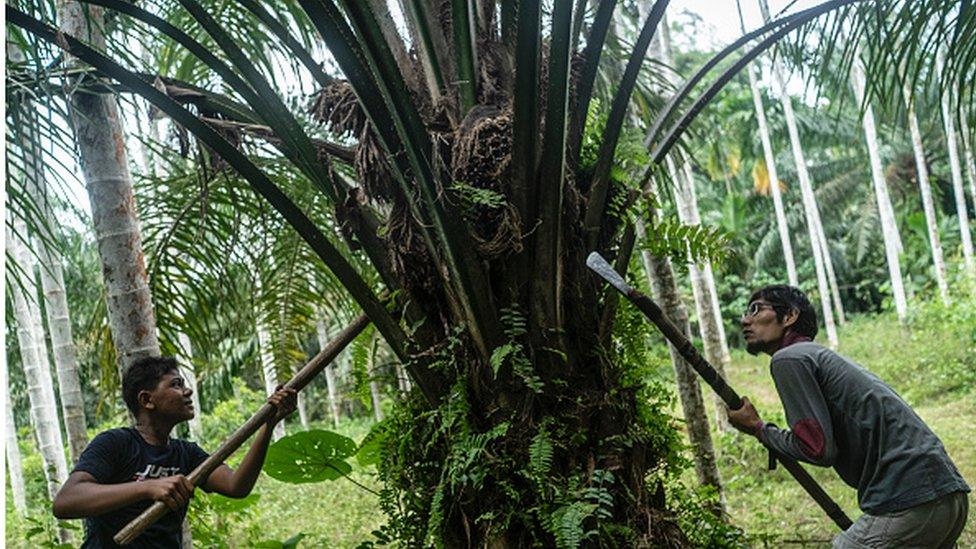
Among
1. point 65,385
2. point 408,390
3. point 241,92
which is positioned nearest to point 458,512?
point 408,390

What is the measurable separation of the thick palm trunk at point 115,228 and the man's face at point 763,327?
89.7 inches

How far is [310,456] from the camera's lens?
385cm

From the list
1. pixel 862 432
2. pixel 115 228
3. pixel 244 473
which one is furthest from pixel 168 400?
pixel 862 432

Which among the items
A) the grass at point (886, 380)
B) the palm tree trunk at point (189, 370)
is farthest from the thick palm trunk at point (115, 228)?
the grass at point (886, 380)

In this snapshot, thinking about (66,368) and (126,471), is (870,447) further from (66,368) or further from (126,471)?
(66,368)

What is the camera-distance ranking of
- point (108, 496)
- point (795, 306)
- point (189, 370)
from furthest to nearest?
point (189, 370)
point (795, 306)
point (108, 496)

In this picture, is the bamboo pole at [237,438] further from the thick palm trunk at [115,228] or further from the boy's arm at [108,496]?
the thick palm trunk at [115,228]

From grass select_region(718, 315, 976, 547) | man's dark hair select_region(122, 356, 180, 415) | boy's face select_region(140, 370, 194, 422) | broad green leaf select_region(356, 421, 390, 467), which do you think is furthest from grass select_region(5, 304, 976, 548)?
man's dark hair select_region(122, 356, 180, 415)

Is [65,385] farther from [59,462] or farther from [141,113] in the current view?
[141,113]

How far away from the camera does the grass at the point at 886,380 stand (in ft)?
22.4

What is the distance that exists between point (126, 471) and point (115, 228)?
116 cm

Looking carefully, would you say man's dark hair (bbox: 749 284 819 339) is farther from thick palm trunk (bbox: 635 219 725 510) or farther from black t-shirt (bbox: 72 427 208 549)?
thick palm trunk (bbox: 635 219 725 510)

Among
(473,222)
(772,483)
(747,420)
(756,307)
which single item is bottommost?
(772,483)

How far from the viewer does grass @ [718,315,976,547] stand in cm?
682
